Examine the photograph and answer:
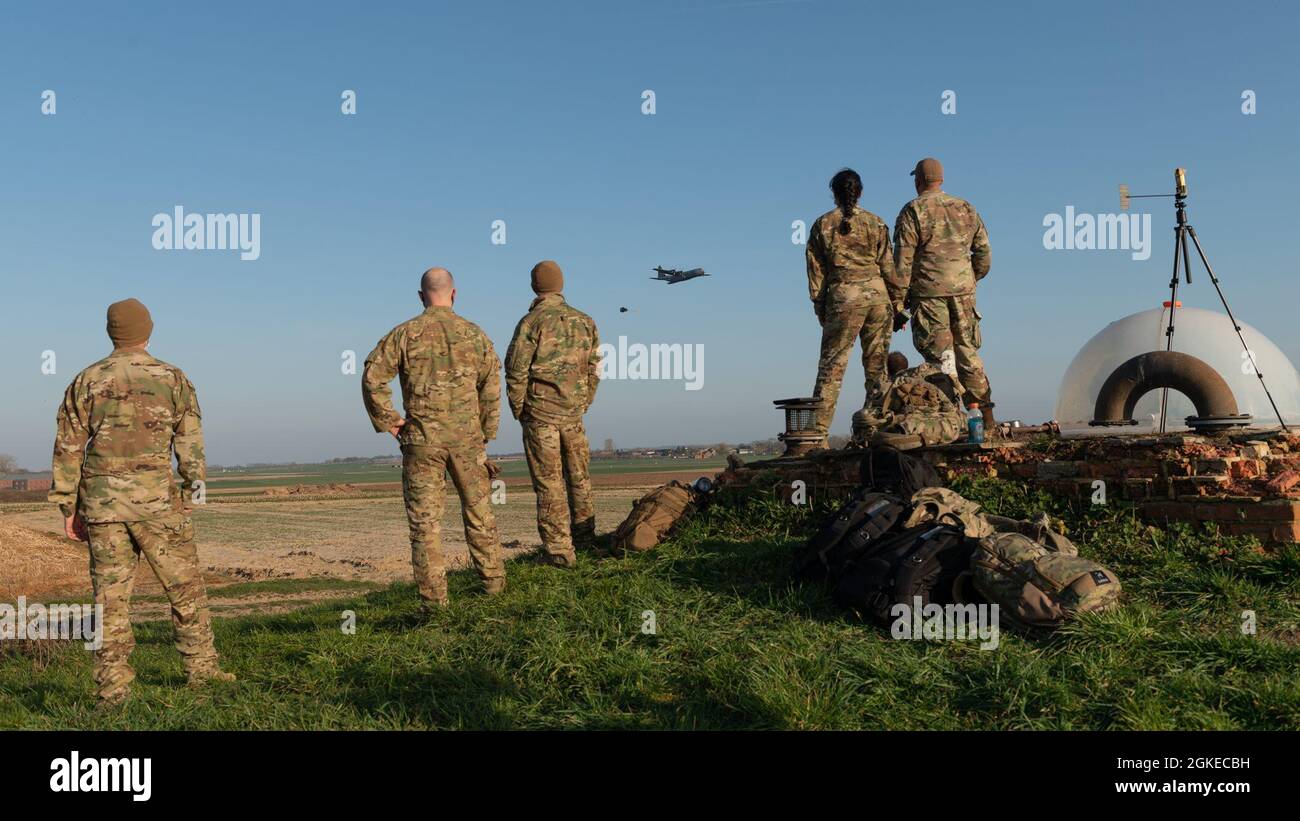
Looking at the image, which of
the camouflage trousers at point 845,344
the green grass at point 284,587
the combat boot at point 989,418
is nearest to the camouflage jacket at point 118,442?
the camouflage trousers at point 845,344

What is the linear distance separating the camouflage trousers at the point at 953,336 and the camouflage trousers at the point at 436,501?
480 centimetres

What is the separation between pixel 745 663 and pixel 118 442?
3.91m

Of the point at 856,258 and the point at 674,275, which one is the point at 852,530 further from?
the point at 674,275

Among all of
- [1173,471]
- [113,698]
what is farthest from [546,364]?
[1173,471]

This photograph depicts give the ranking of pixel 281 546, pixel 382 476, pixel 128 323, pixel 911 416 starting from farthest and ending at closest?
pixel 382 476
pixel 281 546
pixel 911 416
pixel 128 323

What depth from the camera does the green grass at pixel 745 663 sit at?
4074mm

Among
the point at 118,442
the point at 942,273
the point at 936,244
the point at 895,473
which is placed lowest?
the point at 895,473

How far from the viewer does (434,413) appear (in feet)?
21.4

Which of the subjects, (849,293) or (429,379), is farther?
(849,293)

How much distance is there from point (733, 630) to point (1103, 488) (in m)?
3.29
